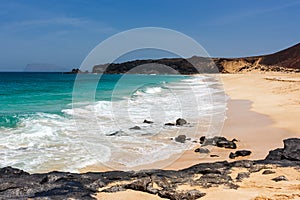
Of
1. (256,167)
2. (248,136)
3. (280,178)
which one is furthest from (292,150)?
(248,136)

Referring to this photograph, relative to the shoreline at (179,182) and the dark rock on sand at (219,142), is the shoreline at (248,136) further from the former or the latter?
the shoreline at (179,182)

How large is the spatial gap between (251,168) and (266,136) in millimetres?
6345

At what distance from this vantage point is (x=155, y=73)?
492 ft

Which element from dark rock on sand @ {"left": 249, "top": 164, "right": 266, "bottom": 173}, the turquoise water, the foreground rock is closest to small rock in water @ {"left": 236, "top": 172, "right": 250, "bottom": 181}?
the foreground rock

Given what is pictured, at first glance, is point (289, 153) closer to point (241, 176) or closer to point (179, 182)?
point (241, 176)

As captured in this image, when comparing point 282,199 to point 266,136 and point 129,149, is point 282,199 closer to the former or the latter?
point 129,149

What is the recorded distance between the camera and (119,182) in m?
5.62

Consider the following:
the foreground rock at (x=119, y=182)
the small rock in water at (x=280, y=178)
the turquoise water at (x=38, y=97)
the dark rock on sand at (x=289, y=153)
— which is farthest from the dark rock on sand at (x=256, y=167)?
the turquoise water at (x=38, y=97)

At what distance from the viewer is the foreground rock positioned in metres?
5.04

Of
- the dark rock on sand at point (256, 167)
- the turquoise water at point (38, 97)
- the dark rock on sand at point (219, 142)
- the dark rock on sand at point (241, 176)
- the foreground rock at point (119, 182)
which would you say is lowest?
the turquoise water at point (38, 97)

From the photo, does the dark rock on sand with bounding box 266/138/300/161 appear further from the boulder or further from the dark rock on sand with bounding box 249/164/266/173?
the dark rock on sand with bounding box 249/164/266/173

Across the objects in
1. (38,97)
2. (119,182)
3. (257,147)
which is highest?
(119,182)

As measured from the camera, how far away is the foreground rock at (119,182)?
5039 mm

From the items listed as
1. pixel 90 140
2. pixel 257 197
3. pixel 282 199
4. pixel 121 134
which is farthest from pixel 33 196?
pixel 121 134
